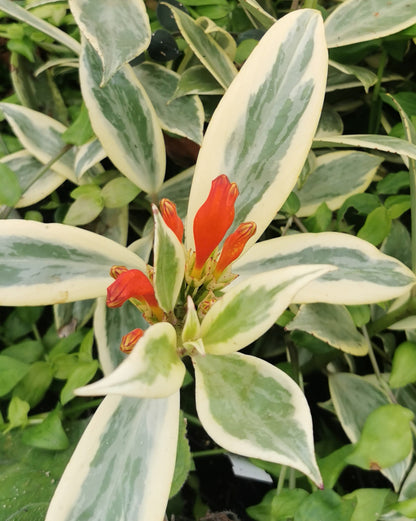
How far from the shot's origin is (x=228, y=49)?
79cm

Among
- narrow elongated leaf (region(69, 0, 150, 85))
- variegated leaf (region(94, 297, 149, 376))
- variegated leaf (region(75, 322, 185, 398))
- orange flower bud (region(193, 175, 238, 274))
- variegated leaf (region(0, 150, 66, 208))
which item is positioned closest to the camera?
variegated leaf (region(75, 322, 185, 398))

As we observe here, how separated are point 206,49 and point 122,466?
53 centimetres

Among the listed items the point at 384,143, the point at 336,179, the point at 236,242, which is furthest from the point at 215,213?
the point at 336,179

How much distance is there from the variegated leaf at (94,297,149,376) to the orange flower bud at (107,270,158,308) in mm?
221

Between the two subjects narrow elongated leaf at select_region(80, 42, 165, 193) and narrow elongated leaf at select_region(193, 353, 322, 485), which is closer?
narrow elongated leaf at select_region(193, 353, 322, 485)

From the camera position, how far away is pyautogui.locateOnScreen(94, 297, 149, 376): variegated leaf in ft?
2.30

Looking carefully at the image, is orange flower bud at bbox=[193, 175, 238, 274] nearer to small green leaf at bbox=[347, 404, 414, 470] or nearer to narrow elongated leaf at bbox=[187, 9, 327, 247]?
narrow elongated leaf at bbox=[187, 9, 327, 247]

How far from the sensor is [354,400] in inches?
29.1

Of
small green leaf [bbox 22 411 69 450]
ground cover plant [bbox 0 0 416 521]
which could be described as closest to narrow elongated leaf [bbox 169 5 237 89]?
ground cover plant [bbox 0 0 416 521]

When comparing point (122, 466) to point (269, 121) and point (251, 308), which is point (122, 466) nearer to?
point (251, 308)

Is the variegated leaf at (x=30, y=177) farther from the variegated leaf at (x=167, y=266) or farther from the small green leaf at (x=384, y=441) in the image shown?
the small green leaf at (x=384, y=441)

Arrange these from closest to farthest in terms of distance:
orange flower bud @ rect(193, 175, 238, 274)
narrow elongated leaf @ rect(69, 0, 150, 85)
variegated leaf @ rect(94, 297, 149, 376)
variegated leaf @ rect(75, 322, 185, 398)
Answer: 1. variegated leaf @ rect(75, 322, 185, 398)
2. orange flower bud @ rect(193, 175, 238, 274)
3. narrow elongated leaf @ rect(69, 0, 150, 85)
4. variegated leaf @ rect(94, 297, 149, 376)

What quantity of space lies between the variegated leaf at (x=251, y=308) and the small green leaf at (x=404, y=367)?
255 millimetres

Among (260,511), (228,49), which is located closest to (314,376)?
(260,511)
